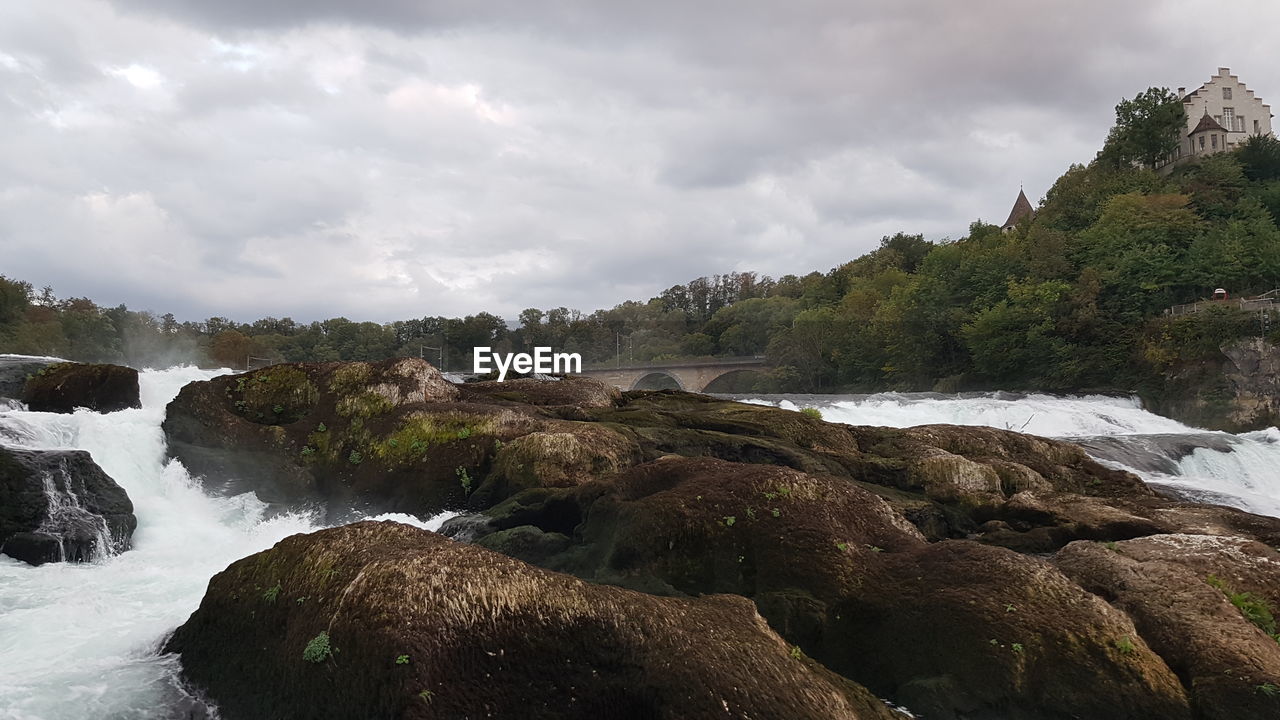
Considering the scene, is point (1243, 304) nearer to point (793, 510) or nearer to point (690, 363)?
point (690, 363)

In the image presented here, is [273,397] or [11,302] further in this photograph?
[11,302]

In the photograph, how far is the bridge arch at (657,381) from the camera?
82938 millimetres

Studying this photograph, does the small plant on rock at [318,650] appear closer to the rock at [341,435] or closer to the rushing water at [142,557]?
the rushing water at [142,557]

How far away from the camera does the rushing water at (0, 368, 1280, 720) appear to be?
305 inches

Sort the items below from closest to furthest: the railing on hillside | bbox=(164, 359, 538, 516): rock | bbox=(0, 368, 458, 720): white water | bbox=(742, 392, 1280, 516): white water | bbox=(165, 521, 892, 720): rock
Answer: bbox=(165, 521, 892, 720): rock → bbox=(0, 368, 458, 720): white water → bbox=(164, 359, 538, 516): rock → bbox=(742, 392, 1280, 516): white water → the railing on hillside

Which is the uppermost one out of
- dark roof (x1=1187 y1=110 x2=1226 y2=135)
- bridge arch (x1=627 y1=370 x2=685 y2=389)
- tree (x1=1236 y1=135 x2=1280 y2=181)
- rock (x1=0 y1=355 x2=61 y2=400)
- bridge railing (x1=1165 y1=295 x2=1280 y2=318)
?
dark roof (x1=1187 y1=110 x2=1226 y2=135)

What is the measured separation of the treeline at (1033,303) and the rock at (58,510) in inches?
2052

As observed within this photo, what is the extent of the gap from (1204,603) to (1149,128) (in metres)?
88.1

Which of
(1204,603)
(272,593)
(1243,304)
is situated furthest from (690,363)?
(272,593)

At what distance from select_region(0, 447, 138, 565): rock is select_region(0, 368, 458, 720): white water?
1.01 feet

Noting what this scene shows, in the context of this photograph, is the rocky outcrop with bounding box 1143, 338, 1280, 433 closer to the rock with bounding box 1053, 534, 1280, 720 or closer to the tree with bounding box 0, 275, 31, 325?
the rock with bounding box 1053, 534, 1280, 720

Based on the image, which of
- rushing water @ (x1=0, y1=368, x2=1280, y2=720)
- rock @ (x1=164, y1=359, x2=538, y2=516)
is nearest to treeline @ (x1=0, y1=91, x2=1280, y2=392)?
rushing water @ (x1=0, y1=368, x2=1280, y2=720)

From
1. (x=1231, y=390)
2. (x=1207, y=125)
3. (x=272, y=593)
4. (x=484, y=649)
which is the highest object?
(x=1207, y=125)

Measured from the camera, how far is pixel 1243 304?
4475cm
